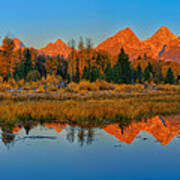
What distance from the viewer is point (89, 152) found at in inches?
429

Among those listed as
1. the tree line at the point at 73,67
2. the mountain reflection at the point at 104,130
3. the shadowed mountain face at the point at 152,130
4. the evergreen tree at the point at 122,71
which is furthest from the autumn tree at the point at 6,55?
the shadowed mountain face at the point at 152,130

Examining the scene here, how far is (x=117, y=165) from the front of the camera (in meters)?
9.53

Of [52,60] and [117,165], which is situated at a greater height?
[52,60]

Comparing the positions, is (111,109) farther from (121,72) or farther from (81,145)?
(121,72)

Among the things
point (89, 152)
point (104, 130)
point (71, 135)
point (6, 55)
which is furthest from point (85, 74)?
point (89, 152)

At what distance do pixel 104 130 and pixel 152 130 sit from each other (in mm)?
2760

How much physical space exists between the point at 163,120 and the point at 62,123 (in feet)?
22.8

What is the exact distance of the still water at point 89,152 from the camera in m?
8.76

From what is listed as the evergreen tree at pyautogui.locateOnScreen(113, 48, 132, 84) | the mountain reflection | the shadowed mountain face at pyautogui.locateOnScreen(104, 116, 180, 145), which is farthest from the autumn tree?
the shadowed mountain face at pyautogui.locateOnScreen(104, 116, 180, 145)

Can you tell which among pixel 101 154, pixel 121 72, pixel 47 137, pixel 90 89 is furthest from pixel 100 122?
pixel 121 72

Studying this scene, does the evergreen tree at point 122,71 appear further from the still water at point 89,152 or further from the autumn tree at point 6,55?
the still water at point 89,152

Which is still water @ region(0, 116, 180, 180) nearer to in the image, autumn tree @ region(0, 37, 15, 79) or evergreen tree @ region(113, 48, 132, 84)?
autumn tree @ region(0, 37, 15, 79)

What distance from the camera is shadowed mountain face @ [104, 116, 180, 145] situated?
44.7ft

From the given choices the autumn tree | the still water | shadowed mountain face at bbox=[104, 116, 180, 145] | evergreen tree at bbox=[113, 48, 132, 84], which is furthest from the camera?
evergreen tree at bbox=[113, 48, 132, 84]
